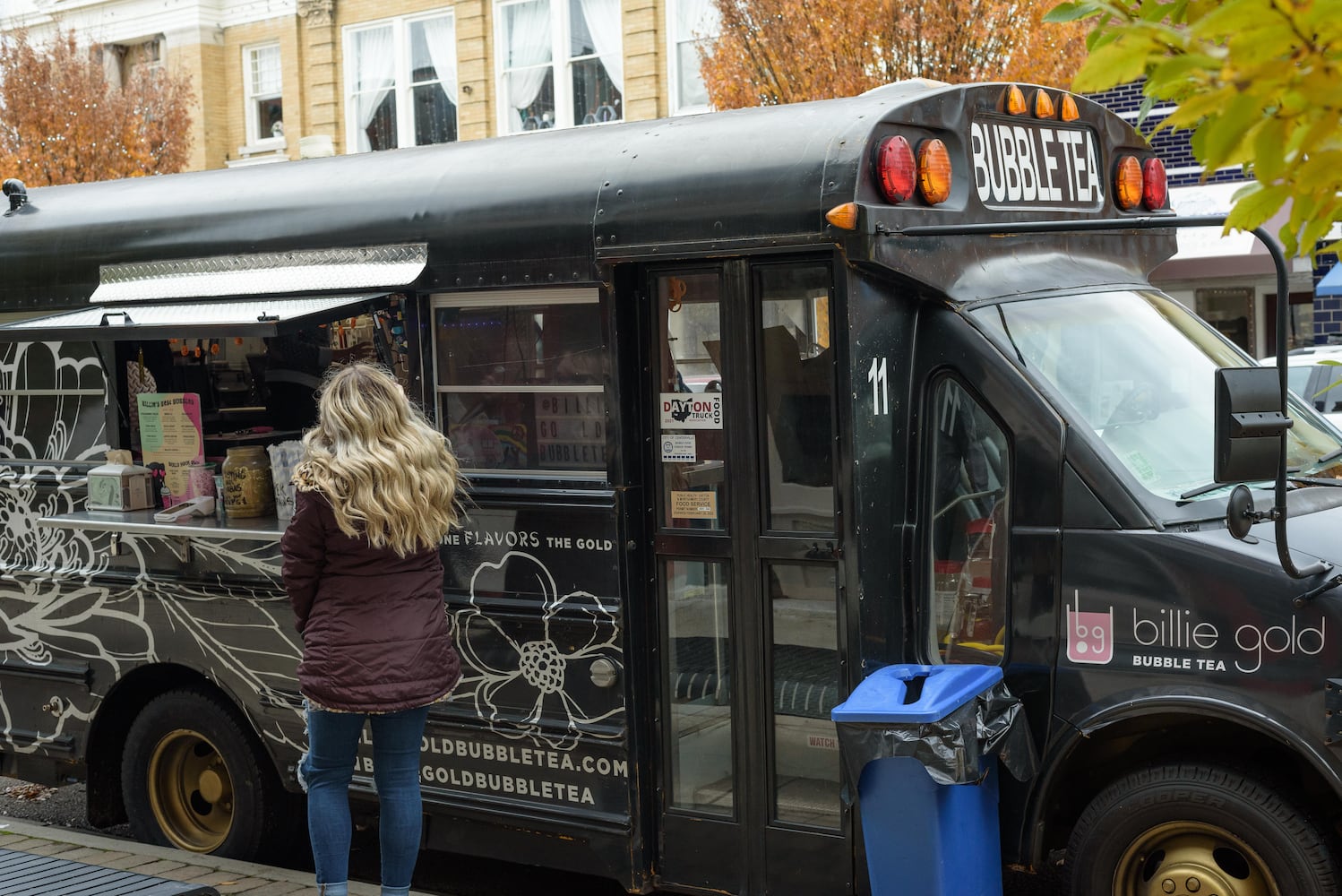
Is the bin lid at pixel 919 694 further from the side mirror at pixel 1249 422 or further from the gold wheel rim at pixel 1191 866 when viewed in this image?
the side mirror at pixel 1249 422

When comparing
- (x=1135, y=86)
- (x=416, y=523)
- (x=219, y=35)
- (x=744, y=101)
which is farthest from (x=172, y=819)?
(x=219, y=35)

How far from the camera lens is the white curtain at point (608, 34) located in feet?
67.7

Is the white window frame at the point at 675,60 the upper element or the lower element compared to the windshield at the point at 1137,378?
upper

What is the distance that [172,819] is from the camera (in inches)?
242

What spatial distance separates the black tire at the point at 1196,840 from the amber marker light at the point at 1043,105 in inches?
85.0

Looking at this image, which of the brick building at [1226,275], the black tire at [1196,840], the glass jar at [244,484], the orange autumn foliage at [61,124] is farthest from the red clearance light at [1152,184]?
the orange autumn foliage at [61,124]

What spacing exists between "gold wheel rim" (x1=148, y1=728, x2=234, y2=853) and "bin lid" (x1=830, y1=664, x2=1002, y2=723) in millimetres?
3037

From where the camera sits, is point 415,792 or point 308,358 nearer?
point 415,792

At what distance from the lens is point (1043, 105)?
16.2 ft

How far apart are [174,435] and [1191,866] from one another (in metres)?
4.13

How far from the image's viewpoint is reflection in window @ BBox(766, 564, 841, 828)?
449 cm

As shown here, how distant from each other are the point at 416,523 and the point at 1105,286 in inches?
92.3

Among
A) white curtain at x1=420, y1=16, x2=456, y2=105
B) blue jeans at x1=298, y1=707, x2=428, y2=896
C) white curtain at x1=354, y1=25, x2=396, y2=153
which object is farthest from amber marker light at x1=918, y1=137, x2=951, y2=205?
white curtain at x1=354, y1=25, x2=396, y2=153

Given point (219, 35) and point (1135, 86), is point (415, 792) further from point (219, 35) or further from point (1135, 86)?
point (219, 35)
